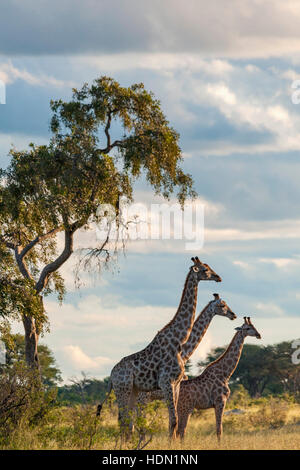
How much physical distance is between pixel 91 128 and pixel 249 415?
10269mm

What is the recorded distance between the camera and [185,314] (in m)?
15.7

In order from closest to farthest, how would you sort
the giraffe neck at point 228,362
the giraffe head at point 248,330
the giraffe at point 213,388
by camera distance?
the giraffe at point 213,388
the giraffe neck at point 228,362
the giraffe head at point 248,330

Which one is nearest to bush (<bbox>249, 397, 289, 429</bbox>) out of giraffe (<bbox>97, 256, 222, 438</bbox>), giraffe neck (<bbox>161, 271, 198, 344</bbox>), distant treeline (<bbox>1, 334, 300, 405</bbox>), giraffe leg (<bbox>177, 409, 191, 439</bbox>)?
giraffe leg (<bbox>177, 409, 191, 439</bbox>)

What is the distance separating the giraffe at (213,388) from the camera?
16.6m

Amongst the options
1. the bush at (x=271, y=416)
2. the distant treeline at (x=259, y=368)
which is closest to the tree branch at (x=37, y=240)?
the bush at (x=271, y=416)

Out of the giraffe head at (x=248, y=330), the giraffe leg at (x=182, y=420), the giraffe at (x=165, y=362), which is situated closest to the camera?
the giraffe at (x=165, y=362)

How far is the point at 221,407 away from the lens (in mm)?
16953

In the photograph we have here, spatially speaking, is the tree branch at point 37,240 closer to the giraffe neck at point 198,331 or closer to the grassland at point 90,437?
the giraffe neck at point 198,331

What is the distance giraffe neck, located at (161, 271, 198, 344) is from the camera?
15477mm

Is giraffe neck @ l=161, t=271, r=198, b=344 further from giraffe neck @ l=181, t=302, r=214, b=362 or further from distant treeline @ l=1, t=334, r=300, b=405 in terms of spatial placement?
distant treeline @ l=1, t=334, r=300, b=405

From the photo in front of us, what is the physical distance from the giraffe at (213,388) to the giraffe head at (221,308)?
1.02 m

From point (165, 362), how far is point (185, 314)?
42.1 inches
